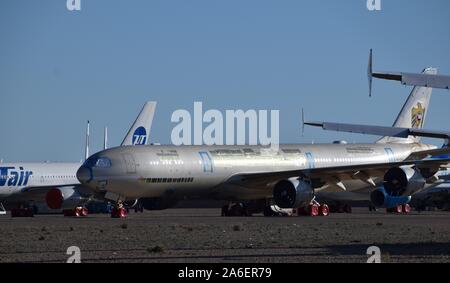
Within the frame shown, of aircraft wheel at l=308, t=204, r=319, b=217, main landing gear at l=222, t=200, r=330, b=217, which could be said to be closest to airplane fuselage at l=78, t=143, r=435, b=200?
main landing gear at l=222, t=200, r=330, b=217

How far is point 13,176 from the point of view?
70.6m

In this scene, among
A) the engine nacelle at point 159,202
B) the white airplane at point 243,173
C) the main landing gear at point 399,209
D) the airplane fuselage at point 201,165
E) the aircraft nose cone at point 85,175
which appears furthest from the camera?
the main landing gear at point 399,209

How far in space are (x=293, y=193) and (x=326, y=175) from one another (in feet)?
13.0

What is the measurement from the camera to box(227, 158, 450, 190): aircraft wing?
55844mm

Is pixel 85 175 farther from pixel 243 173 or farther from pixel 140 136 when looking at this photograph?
pixel 140 136

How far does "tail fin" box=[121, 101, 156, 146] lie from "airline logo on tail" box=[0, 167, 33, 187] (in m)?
12.3

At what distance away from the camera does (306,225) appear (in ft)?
140

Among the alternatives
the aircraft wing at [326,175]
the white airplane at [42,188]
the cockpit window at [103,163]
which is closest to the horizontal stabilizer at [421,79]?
the aircraft wing at [326,175]

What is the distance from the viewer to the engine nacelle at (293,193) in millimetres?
53812

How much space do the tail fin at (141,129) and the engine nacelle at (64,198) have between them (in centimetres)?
1798

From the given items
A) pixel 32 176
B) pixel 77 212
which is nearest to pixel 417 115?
pixel 77 212

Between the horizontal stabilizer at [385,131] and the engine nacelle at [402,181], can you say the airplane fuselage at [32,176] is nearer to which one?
the engine nacelle at [402,181]
